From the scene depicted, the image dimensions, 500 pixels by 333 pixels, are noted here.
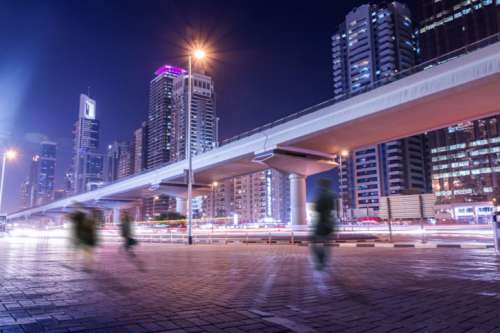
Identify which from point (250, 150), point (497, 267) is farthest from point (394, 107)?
point (497, 267)

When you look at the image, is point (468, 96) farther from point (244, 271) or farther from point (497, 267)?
point (244, 271)

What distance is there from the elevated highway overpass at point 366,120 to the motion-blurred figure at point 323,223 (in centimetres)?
2456

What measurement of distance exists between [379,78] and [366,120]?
134210 mm

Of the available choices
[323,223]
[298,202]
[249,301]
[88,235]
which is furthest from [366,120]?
[249,301]

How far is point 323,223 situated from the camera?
7445mm

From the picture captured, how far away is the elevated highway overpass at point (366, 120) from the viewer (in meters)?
28.5

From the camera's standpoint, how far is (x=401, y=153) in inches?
6260

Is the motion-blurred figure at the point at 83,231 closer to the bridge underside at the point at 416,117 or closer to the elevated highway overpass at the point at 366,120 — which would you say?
the elevated highway overpass at the point at 366,120

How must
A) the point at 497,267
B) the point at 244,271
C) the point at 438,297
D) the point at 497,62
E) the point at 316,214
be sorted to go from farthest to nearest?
the point at 497,62, the point at 497,267, the point at 244,271, the point at 316,214, the point at 438,297

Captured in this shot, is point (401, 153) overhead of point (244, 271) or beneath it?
overhead

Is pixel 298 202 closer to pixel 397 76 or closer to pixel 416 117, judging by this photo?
pixel 416 117

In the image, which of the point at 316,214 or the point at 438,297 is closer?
the point at 438,297

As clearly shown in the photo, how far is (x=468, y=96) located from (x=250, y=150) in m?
25.8

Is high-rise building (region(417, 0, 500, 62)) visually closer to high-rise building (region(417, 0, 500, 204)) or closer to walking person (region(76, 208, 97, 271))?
high-rise building (region(417, 0, 500, 204))
